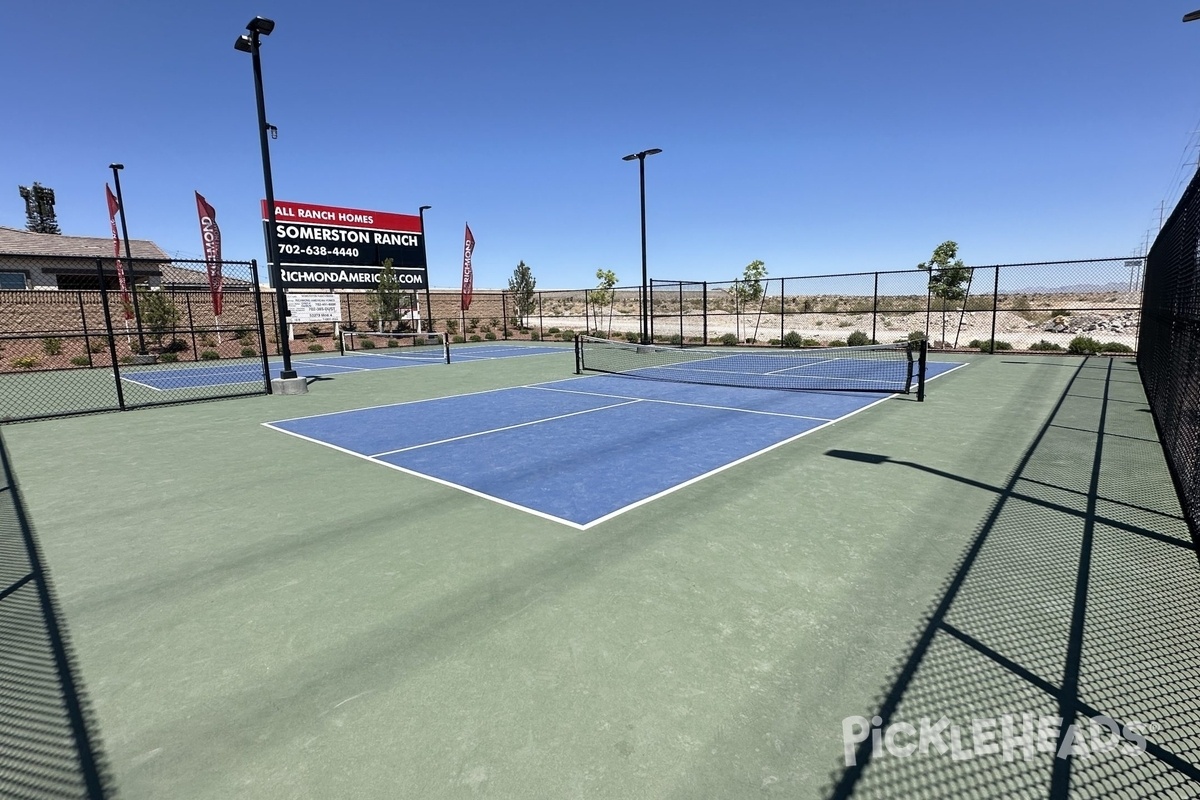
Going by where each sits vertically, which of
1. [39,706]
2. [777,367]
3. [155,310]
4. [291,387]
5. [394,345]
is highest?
[155,310]

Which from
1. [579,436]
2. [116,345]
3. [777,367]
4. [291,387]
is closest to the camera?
[579,436]

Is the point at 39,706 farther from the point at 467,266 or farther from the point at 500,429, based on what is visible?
the point at 467,266

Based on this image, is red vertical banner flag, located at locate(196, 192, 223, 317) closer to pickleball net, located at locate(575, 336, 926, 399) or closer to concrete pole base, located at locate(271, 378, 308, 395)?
concrete pole base, located at locate(271, 378, 308, 395)

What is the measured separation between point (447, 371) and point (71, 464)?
1197cm

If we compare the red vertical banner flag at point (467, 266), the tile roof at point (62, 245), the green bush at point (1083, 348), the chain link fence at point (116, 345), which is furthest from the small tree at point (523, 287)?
the green bush at point (1083, 348)

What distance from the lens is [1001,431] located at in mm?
9031

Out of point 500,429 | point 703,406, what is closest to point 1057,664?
point 500,429

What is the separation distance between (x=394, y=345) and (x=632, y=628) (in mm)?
33288

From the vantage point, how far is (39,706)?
3.20 metres

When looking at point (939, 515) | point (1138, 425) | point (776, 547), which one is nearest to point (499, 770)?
point (776, 547)

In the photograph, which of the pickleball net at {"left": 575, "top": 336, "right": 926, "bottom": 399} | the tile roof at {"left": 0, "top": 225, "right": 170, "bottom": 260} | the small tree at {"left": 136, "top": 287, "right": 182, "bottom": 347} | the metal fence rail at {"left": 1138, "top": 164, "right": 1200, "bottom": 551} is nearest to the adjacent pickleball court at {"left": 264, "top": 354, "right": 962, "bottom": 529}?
the pickleball net at {"left": 575, "top": 336, "right": 926, "bottom": 399}

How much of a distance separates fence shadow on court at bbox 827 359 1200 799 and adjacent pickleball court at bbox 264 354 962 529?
10.1 ft

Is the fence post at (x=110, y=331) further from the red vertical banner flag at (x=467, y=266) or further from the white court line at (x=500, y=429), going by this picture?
the red vertical banner flag at (x=467, y=266)

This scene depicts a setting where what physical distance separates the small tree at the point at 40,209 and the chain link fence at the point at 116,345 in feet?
186
